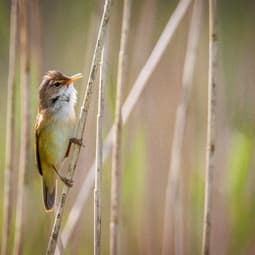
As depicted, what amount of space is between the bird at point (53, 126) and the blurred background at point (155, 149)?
84 millimetres

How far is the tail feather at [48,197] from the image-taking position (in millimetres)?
4037

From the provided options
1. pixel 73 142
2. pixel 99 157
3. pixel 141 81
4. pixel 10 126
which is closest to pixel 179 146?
pixel 141 81

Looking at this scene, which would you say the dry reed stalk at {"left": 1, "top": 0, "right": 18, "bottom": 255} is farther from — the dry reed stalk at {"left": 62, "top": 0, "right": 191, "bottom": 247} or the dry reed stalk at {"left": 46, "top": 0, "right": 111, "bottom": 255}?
the dry reed stalk at {"left": 46, "top": 0, "right": 111, "bottom": 255}

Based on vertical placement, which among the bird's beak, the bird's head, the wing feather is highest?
the bird's beak

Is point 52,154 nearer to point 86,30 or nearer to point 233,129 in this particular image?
point 233,129

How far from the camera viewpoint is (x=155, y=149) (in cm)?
514

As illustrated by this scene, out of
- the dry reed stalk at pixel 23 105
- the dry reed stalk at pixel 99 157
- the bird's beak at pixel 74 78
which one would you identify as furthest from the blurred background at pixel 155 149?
the dry reed stalk at pixel 99 157

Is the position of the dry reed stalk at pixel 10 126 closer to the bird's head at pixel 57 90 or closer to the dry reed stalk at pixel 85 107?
the bird's head at pixel 57 90

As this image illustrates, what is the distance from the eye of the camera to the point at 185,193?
469 centimetres

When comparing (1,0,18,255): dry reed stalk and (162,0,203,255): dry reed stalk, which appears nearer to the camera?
(1,0,18,255): dry reed stalk

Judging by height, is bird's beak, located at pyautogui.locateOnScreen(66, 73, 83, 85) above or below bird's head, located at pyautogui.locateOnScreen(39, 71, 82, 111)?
above

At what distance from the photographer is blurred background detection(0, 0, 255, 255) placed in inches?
161

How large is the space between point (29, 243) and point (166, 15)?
2.96 m

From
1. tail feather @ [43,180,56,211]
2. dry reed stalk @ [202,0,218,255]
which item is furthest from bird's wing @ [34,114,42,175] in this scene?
dry reed stalk @ [202,0,218,255]
